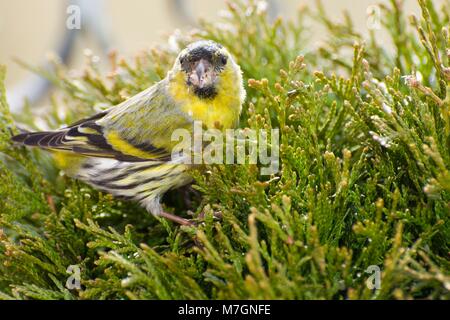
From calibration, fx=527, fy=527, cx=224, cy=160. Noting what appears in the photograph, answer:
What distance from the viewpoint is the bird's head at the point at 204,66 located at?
2379mm

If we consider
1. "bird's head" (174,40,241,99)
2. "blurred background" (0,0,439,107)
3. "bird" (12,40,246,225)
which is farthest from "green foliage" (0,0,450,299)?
"blurred background" (0,0,439,107)

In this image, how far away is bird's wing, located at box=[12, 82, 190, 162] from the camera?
2.49m

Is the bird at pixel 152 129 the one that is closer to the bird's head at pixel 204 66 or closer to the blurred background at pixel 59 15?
the bird's head at pixel 204 66

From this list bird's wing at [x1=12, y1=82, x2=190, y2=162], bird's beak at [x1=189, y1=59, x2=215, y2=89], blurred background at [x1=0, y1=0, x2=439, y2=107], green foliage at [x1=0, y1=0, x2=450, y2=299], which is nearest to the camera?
green foliage at [x1=0, y1=0, x2=450, y2=299]

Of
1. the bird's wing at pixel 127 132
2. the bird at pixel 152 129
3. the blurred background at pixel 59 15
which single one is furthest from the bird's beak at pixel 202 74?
the blurred background at pixel 59 15

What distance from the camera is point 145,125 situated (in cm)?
254

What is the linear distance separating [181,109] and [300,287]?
1.23m

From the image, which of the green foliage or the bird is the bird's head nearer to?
the bird

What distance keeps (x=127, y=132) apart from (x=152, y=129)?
128 millimetres

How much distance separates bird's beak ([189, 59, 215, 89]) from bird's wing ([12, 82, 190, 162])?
Answer: 0.18m

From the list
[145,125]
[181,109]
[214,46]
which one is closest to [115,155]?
[145,125]

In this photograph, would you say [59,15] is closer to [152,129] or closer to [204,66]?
[152,129]

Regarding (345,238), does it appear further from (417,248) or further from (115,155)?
(115,155)

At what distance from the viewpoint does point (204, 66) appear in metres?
2.38
